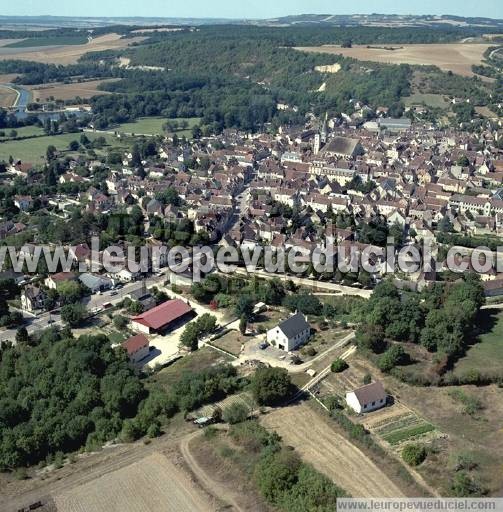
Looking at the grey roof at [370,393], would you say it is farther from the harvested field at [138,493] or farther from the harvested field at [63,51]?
the harvested field at [63,51]

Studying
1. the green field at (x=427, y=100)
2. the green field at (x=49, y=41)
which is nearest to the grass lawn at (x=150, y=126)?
the green field at (x=427, y=100)

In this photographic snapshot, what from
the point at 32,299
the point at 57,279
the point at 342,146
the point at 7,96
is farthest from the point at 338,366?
the point at 7,96

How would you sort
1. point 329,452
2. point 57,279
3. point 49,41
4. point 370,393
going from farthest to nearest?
1. point 49,41
2. point 57,279
3. point 370,393
4. point 329,452

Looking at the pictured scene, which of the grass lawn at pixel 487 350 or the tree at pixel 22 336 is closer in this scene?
the grass lawn at pixel 487 350

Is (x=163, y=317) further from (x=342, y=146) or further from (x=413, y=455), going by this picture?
(x=342, y=146)

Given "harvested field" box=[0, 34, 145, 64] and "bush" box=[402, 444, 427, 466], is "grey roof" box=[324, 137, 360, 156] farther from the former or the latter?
"harvested field" box=[0, 34, 145, 64]

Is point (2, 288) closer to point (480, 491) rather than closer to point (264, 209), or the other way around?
point (264, 209)
